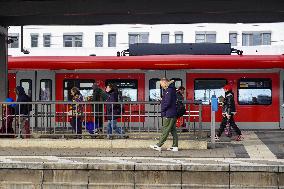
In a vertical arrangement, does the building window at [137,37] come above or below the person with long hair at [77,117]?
above

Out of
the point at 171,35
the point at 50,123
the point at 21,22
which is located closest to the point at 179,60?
the point at 21,22

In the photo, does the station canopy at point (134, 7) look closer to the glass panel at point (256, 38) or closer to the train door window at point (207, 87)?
the train door window at point (207, 87)

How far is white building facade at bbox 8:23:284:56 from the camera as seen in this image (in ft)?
136

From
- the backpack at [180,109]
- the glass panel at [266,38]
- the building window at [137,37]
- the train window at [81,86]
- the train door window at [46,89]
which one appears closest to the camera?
the backpack at [180,109]

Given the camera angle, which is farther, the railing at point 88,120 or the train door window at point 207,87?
the train door window at point 207,87

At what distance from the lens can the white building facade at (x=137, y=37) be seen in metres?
41.6

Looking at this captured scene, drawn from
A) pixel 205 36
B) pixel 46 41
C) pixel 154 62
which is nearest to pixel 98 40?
pixel 46 41

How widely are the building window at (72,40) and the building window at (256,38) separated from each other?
477 inches

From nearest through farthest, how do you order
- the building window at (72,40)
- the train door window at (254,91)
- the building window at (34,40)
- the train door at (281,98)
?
the train door at (281,98)
the train door window at (254,91)
the building window at (72,40)
the building window at (34,40)

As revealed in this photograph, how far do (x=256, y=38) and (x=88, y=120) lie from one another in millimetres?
28962

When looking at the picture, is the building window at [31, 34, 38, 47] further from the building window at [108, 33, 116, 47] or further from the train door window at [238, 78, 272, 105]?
the train door window at [238, 78, 272, 105]

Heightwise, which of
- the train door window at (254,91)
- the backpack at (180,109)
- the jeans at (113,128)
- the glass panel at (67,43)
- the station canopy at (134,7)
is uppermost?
the glass panel at (67,43)

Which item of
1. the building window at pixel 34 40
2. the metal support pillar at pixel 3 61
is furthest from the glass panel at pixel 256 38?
the metal support pillar at pixel 3 61

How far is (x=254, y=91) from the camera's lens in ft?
71.7
